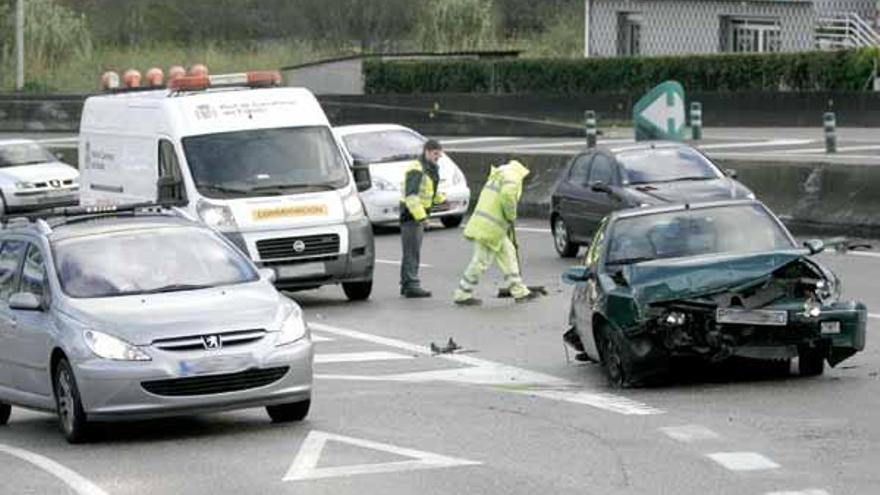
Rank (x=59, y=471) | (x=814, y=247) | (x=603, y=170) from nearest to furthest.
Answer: (x=59, y=471) → (x=814, y=247) → (x=603, y=170)

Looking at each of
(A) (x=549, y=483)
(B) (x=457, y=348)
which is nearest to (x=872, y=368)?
(B) (x=457, y=348)

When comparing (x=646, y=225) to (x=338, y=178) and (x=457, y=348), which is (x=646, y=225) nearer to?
(x=457, y=348)

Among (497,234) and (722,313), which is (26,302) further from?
(497,234)

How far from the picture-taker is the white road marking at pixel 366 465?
12.0 meters

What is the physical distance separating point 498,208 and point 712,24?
135 feet

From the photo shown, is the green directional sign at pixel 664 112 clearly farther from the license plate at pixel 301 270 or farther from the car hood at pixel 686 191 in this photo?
the license plate at pixel 301 270

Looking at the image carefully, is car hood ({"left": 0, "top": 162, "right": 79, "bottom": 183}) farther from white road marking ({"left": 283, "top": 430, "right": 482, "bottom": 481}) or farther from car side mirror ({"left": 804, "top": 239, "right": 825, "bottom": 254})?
white road marking ({"left": 283, "top": 430, "right": 482, "bottom": 481})

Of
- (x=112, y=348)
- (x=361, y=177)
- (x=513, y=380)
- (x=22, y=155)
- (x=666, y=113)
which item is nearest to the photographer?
(x=112, y=348)

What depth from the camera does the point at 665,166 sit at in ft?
86.4

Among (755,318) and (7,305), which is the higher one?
(7,305)

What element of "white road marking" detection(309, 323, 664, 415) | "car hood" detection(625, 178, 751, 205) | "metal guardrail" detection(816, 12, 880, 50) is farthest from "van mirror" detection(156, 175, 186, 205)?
"metal guardrail" detection(816, 12, 880, 50)

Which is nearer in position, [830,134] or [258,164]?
[258,164]

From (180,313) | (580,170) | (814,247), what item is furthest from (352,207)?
(180,313)

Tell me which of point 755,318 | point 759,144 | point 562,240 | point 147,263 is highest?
point 147,263
